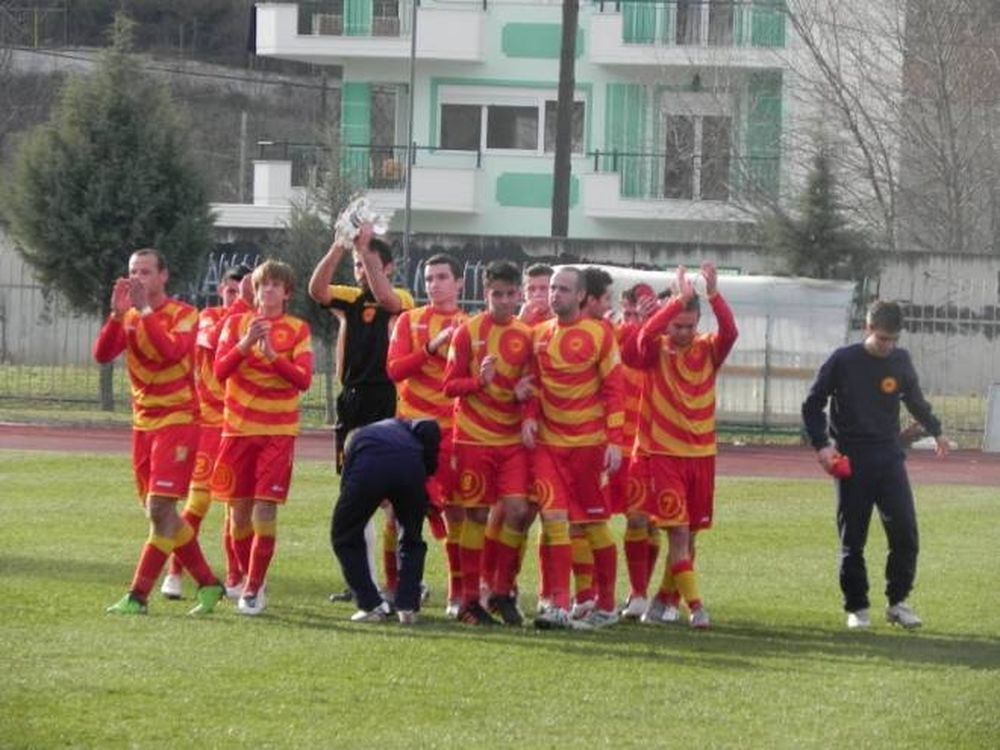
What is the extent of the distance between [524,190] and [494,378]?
36.8m

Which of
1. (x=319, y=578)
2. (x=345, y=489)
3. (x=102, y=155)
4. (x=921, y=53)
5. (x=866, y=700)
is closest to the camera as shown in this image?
(x=866, y=700)

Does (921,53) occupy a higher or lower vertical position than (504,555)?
higher

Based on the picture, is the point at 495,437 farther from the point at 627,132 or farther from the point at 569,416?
the point at 627,132

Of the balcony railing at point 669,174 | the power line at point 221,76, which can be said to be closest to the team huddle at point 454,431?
the balcony railing at point 669,174

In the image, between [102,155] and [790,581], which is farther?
[102,155]

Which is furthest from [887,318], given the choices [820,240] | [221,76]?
[221,76]

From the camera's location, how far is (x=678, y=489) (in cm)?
1301

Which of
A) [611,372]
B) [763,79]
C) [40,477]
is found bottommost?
[40,477]

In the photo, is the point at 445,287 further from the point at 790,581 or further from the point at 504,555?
the point at 790,581

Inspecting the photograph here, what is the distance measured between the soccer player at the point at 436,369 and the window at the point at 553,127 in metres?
36.3

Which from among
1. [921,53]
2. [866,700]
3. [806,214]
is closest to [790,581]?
[866,700]

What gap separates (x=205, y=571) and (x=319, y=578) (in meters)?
2.15

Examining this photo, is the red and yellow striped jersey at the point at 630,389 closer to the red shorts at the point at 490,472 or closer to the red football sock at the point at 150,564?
the red shorts at the point at 490,472

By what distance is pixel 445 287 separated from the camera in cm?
1306
